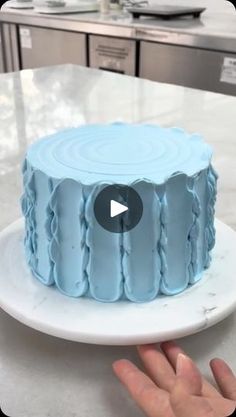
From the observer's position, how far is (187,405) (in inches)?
15.5

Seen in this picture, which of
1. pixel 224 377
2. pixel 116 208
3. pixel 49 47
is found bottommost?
pixel 49 47

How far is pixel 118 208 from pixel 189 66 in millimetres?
1903

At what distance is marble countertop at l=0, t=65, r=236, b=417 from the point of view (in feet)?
1.58

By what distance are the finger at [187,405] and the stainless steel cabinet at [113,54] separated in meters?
2.22

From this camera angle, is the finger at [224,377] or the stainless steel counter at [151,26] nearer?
the finger at [224,377]

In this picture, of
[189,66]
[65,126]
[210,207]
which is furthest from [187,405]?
[189,66]

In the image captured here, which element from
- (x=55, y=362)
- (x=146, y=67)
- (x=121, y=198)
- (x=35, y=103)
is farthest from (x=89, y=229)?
(x=146, y=67)

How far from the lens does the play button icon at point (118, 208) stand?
0.50 m

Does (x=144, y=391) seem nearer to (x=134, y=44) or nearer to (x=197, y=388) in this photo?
(x=197, y=388)

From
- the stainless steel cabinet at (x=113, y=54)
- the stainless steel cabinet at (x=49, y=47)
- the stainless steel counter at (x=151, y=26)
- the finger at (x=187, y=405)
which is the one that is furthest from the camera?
the stainless steel cabinet at (x=49, y=47)

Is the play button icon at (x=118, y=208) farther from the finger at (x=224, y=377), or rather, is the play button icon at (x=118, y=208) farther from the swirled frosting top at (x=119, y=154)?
the finger at (x=224, y=377)

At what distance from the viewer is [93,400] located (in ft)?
1.57

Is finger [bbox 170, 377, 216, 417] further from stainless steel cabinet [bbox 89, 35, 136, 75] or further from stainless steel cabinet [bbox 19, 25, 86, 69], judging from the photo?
stainless steel cabinet [bbox 19, 25, 86, 69]

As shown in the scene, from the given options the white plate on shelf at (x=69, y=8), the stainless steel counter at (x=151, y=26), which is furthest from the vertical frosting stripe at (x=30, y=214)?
the white plate on shelf at (x=69, y=8)
